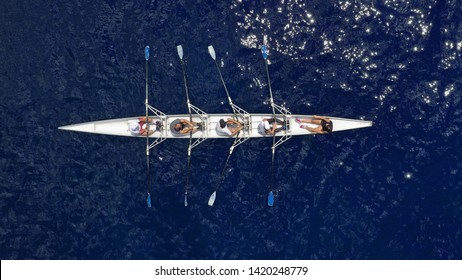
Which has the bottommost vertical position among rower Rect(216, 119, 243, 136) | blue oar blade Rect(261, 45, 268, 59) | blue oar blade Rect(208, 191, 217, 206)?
blue oar blade Rect(208, 191, 217, 206)

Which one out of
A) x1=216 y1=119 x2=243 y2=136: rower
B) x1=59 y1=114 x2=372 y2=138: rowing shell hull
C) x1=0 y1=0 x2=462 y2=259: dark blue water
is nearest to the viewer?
x1=216 y1=119 x2=243 y2=136: rower

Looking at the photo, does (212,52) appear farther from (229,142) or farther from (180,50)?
(229,142)

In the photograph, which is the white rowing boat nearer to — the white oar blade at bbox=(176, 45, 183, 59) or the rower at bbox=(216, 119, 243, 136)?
the white oar blade at bbox=(176, 45, 183, 59)

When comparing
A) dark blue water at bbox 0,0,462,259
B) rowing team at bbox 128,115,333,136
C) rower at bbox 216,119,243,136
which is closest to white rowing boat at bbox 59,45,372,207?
rowing team at bbox 128,115,333,136

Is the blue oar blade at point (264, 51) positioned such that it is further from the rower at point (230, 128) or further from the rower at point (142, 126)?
the rower at point (142, 126)

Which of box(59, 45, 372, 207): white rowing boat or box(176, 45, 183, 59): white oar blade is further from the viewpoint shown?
box(59, 45, 372, 207): white rowing boat

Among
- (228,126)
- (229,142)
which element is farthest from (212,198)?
(228,126)

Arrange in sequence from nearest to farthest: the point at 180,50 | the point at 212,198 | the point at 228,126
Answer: the point at 228,126 < the point at 180,50 < the point at 212,198
